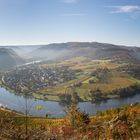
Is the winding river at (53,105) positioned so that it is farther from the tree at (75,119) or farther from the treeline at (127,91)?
the tree at (75,119)

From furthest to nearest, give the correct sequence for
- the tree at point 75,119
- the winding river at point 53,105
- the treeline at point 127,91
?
1. the treeline at point 127,91
2. the winding river at point 53,105
3. the tree at point 75,119

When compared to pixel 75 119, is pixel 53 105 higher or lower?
lower

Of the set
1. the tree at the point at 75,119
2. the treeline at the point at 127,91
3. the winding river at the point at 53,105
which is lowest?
the winding river at the point at 53,105

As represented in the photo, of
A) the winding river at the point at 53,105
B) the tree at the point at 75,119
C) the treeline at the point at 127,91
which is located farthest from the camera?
the treeline at the point at 127,91

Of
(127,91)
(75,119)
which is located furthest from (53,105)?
(75,119)

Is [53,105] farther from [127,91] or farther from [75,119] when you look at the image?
[75,119]

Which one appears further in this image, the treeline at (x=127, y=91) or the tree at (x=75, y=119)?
the treeline at (x=127, y=91)

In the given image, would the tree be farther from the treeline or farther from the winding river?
the treeline

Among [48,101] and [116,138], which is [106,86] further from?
[116,138]

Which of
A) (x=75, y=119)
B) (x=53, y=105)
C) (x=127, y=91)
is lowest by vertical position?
(x=53, y=105)

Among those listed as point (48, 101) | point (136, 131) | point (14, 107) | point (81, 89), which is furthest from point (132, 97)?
point (136, 131)

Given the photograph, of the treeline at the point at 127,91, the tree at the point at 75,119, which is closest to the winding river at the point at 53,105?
the treeline at the point at 127,91
